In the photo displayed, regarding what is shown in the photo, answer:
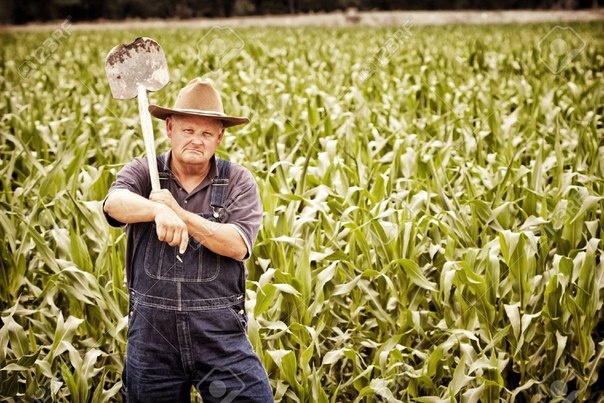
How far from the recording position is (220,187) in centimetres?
210

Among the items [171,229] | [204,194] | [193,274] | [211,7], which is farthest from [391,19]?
[171,229]

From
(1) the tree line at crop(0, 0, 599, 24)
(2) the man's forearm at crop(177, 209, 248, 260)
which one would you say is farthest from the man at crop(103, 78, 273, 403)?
(1) the tree line at crop(0, 0, 599, 24)

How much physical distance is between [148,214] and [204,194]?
0.26 metres

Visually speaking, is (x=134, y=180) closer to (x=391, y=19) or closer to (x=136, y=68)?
(x=136, y=68)

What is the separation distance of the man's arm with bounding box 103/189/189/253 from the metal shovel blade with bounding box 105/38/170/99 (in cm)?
36

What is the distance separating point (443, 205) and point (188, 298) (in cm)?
225

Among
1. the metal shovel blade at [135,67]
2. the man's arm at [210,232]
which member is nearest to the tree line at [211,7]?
the metal shovel blade at [135,67]

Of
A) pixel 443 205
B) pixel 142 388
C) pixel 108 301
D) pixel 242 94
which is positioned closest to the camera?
pixel 142 388

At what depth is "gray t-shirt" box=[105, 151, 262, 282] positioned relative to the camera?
2062 millimetres

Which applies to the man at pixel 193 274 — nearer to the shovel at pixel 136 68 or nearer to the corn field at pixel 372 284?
the shovel at pixel 136 68

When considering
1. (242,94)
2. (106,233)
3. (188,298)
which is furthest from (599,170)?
(242,94)

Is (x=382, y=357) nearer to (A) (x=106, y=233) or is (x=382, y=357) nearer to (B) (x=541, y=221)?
(B) (x=541, y=221)

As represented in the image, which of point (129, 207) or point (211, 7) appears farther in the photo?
point (211, 7)

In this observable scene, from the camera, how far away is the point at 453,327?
3.23 m
